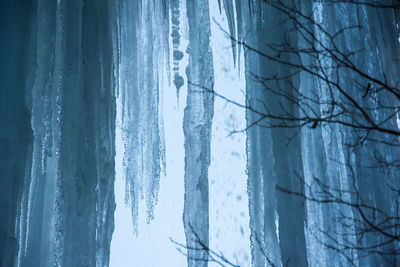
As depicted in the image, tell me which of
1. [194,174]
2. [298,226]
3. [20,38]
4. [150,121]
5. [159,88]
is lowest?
[298,226]

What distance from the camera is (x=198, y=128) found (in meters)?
3.97

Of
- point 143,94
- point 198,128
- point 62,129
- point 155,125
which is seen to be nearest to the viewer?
point 62,129

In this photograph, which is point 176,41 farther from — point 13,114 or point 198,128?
point 13,114

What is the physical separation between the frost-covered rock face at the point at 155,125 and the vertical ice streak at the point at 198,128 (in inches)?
0.5

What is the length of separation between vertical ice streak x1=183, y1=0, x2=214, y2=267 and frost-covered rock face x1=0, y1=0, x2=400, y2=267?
1cm

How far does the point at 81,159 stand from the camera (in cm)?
373

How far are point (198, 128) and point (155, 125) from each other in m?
0.56

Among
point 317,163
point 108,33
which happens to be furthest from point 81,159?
point 317,163

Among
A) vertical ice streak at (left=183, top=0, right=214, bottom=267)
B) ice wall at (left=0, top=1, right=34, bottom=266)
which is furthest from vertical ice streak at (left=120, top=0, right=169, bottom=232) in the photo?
ice wall at (left=0, top=1, right=34, bottom=266)

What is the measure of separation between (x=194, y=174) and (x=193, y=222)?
0.48 meters

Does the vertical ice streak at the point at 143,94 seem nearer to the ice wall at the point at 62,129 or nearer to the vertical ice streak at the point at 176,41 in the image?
the vertical ice streak at the point at 176,41

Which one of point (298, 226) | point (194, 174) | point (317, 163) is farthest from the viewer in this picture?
point (194, 174)

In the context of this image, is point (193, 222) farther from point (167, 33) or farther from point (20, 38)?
point (20, 38)

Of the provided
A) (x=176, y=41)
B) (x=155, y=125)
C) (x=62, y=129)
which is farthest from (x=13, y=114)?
(x=176, y=41)
